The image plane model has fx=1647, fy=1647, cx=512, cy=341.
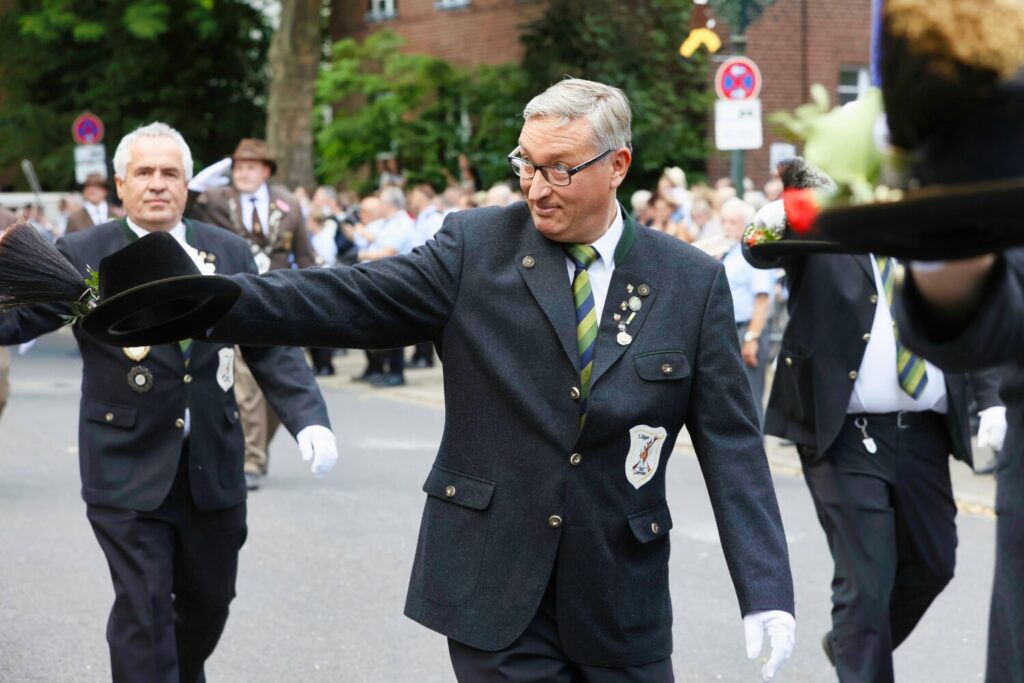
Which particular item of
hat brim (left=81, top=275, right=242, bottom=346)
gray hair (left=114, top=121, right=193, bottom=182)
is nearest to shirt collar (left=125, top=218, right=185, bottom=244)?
gray hair (left=114, top=121, right=193, bottom=182)

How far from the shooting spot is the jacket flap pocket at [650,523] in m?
3.83

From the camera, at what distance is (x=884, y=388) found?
5617 millimetres

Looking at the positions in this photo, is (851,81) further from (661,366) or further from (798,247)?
(661,366)

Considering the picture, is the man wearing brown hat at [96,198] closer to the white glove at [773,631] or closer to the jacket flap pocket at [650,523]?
the jacket flap pocket at [650,523]

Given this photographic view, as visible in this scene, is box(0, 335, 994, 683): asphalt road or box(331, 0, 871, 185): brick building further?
box(331, 0, 871, 185): brick building

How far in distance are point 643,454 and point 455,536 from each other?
0.48 metres

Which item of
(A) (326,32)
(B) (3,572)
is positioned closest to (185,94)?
(A) (326,32)

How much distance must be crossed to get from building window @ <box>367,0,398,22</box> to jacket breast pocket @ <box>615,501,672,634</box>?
2990cm

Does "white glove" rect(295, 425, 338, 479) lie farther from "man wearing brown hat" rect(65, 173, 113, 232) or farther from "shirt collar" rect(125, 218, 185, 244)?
"man wearing brown hat" rect(65, 173, 113, 232)

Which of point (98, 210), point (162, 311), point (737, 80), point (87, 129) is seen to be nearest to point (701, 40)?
point (737, 80)

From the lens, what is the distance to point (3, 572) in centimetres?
828

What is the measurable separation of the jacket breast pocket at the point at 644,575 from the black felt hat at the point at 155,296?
3.66ft

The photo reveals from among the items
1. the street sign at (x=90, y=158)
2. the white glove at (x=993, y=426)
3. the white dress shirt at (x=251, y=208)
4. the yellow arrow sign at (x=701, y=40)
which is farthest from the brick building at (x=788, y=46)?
the white glove at (x=993, y=426)

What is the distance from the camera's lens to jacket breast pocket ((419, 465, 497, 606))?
3801mm
